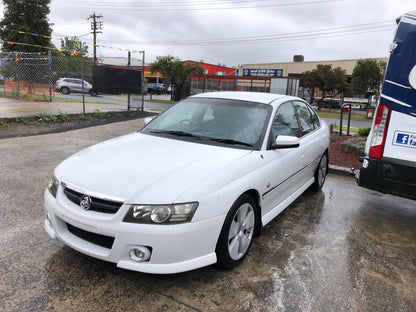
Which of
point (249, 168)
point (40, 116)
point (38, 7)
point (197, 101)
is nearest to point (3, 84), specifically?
point (38, 7)

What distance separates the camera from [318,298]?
2.56 metres

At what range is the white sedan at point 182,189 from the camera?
7.63 ft

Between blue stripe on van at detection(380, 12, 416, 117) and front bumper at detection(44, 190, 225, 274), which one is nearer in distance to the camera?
front bumper at detection(44, 190, 225, 274)

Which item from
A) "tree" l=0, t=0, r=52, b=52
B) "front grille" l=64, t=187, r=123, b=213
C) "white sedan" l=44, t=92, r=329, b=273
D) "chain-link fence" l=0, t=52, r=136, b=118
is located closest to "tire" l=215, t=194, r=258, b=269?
"white sedan" l=44, t=92, r=329, b=273

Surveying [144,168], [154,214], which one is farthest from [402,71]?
[154,214]

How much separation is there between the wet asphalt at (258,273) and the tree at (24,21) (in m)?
20.1

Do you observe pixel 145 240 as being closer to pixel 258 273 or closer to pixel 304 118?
pixel 258 273

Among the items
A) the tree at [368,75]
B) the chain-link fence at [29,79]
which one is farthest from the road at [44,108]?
the tree at [368,75]

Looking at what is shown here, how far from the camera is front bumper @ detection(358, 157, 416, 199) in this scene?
3484 mm

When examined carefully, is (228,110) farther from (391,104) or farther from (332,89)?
(332,89)

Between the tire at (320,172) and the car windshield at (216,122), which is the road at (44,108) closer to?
the car windshield at (216,122)

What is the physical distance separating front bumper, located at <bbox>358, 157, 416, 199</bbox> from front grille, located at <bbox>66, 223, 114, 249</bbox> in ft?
9.93

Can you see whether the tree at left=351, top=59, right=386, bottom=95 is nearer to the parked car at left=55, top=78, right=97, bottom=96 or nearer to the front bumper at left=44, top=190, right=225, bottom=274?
the parked car at left=55, top=78, right=97, bottom=96

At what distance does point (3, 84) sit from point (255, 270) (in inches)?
775
